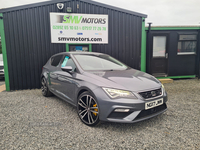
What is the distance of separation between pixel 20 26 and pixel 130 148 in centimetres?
604

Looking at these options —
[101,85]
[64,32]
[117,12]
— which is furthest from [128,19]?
[101,85]

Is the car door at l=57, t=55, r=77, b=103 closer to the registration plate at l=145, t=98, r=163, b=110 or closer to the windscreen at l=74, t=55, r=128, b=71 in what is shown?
the windscreen at l=74, t=55, r=128, b=71

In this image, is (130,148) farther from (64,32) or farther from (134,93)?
(64,32)

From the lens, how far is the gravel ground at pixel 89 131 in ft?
7.25

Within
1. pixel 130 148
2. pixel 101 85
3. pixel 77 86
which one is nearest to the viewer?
pixel 130 148

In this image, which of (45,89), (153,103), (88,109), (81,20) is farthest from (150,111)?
(81,20)

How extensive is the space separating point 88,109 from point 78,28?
438 centimetres

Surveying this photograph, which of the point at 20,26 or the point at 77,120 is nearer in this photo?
the point at 77,120

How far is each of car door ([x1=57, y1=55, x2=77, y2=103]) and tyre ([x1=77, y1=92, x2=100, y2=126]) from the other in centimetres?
38

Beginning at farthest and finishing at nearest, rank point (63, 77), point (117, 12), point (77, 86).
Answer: point (117, 12), point (63, 77), point (77, 86)

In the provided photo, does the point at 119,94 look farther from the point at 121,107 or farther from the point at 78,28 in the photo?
the point at 78,28

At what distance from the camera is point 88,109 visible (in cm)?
274

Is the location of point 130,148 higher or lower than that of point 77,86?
lower

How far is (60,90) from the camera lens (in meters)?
3.73
